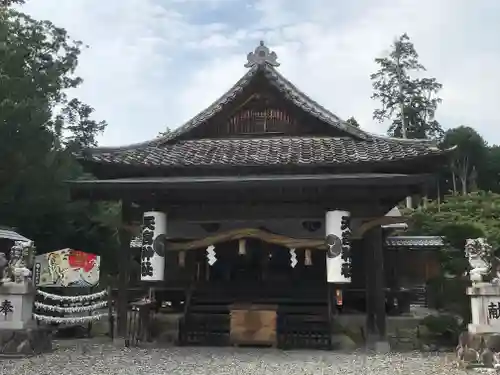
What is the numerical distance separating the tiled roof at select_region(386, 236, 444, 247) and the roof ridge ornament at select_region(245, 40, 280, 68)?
7.73 meters

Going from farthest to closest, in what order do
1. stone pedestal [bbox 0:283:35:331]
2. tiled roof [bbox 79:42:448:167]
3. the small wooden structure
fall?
tiled roof [bbox 79:42:448:167] → the small wooden structure → stone pedestal [bbox 0:283:35:331]

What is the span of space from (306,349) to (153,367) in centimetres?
359

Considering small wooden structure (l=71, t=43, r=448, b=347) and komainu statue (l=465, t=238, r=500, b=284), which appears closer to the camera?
komainu statue (l=465, t=238, r=500, b=284)

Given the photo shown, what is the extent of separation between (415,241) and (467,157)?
27.2 metres

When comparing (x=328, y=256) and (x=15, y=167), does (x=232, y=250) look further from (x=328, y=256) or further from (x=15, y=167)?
(x=15, y=167)

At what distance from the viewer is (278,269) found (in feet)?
40.0

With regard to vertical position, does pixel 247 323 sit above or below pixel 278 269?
below

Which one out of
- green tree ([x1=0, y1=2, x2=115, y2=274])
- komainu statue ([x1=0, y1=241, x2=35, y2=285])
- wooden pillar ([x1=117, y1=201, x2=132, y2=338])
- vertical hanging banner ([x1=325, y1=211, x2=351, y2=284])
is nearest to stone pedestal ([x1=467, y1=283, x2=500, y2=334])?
vertical hanging banner ([x1=325, y1=211, x2=351, y2=284])

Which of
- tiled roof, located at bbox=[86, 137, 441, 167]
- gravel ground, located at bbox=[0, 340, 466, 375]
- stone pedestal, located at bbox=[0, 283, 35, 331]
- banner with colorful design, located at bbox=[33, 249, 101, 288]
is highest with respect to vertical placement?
tiled roof, located at bbox=[86, 137, 441, 167]

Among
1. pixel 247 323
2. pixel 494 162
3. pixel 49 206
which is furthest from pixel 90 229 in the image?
pixel 494 162

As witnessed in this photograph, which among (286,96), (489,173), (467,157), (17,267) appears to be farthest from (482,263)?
(489,173)

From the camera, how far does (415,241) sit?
18.8 m

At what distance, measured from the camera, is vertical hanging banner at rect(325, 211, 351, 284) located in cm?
1016

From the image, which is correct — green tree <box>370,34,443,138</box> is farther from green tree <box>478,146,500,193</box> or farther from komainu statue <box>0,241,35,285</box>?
komainu statue <box>0,241,35,285</box>
